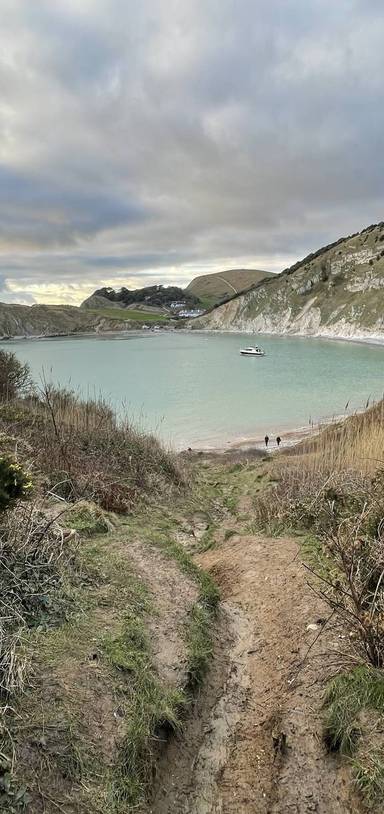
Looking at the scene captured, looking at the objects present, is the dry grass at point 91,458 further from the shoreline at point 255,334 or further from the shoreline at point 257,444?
the shoreline at point 255,334

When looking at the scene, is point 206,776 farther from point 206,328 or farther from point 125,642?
point 206,328

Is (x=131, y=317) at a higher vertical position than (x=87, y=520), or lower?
higher

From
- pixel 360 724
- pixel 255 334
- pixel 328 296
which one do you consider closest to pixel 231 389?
pixel 360 724

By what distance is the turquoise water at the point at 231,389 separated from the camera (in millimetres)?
24750

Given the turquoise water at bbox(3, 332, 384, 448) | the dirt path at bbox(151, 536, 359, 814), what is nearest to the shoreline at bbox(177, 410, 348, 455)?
the turquoise water at bbox(3, 332, 384, 448)

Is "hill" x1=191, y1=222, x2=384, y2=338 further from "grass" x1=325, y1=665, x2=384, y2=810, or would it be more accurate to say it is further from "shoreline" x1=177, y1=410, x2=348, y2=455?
"grass" x1=325, y1=665, x2=384, y2=810

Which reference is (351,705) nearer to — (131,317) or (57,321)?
(57,321)

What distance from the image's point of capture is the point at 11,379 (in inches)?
605

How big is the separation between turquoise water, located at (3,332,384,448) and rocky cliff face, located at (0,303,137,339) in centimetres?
10789

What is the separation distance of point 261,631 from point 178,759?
161 centimetres

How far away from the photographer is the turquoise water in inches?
974

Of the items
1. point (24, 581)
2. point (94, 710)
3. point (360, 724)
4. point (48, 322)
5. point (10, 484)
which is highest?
point (48, 322)

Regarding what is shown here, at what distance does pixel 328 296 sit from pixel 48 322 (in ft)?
366

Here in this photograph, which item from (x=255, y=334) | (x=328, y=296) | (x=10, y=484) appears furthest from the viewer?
(x=255, y=334)
